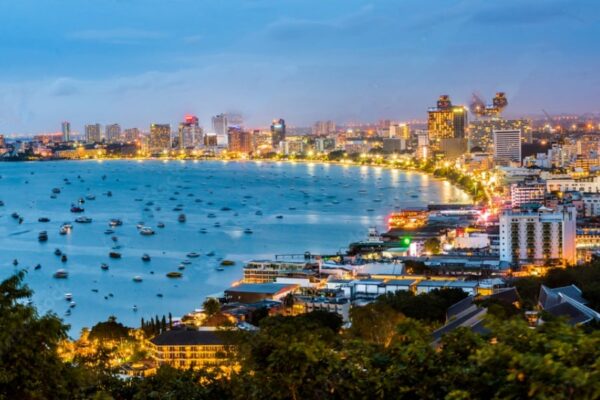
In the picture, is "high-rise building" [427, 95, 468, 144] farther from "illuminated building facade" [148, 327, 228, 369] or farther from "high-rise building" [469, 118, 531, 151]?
"illuminated building facade" [148, 327, 228, 369]

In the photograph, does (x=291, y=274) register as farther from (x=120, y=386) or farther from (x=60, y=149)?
(x=60, y=149)

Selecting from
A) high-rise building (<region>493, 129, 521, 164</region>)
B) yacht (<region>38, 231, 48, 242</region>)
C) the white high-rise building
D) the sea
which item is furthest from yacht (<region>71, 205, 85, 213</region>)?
high-rise building (<region>493, 129, 521, 164</region>)

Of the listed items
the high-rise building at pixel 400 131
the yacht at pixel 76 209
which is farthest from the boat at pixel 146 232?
the high-rise building at pixel 400 131

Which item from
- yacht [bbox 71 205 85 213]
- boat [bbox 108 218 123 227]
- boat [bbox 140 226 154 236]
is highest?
yacht [bbox 71 205 85 213]

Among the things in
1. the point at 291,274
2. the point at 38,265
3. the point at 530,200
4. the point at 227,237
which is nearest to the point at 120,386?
the point at 291,274

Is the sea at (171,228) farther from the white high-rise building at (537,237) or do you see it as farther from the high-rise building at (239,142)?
the high-rise building at (239,142)

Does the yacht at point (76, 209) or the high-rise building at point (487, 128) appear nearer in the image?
the yacht at point (76, 209)
